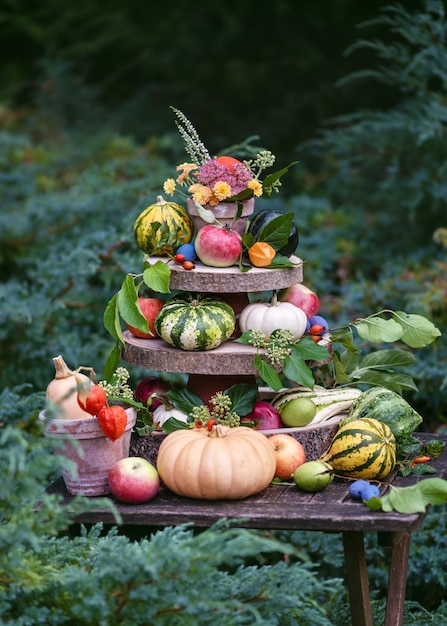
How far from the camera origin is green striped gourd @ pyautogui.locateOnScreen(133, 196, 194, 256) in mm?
2789

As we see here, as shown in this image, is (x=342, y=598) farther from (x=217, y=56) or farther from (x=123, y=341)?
(x=217, y=56)

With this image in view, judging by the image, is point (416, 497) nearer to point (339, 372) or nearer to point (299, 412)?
point (299, 412)

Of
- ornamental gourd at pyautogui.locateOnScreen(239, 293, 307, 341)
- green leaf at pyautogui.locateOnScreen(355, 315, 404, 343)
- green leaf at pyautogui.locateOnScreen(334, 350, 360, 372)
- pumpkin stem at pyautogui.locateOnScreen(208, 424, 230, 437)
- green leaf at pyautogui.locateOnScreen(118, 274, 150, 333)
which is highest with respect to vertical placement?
green leaf at pyautogui.locateOnScreen(118, 274, 150, 333)

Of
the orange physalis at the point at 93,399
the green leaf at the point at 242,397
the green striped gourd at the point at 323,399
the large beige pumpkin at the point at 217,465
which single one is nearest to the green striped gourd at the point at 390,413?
the green striped gourd at the point at 323,399

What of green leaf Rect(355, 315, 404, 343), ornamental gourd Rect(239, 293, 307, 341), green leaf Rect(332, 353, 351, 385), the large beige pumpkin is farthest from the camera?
green leaf Rect(332, 353, 351, 385)

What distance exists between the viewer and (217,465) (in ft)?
7.72

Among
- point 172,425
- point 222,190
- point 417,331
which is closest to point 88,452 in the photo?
point 172,425

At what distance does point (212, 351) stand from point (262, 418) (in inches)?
9.6

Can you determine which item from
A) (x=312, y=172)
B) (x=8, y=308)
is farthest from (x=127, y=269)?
(x=312, y=172)

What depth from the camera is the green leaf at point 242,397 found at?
2.68 metres

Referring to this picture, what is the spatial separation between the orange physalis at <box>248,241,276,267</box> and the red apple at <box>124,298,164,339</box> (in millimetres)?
321

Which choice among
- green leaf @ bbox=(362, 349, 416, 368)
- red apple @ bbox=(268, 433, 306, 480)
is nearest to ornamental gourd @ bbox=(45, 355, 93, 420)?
red apple @ bbox=(268, 433, 306, 480)

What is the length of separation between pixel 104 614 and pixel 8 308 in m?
2.43

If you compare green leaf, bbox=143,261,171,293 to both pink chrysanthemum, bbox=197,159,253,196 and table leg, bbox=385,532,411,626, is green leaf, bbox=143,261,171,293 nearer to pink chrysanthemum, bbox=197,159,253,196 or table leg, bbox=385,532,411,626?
pink chrysanthemum, bbox=197,159,253,196
